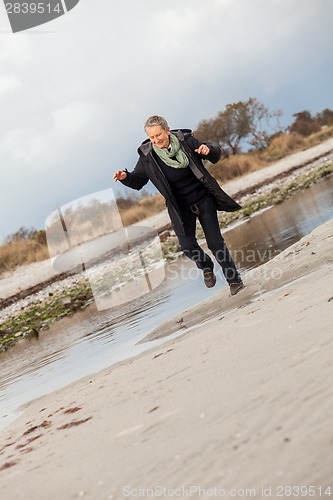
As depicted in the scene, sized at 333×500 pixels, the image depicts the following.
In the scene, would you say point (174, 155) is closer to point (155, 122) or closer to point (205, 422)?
point (155, 122)

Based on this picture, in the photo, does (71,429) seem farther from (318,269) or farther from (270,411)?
(318,269)

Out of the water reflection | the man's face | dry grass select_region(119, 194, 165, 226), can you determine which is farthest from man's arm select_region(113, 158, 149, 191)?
dry grass select_region(119, 194, 165, 226)

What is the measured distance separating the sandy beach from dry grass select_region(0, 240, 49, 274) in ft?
67.7

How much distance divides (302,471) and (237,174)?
1267 inches

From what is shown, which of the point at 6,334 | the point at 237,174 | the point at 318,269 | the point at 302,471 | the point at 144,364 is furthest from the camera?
the point at 237,174

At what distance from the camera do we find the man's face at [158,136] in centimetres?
575

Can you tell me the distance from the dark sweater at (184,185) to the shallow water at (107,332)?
1467mm

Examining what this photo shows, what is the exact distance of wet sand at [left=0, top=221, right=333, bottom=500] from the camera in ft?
6.89

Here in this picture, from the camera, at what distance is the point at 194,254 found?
21.7 ft

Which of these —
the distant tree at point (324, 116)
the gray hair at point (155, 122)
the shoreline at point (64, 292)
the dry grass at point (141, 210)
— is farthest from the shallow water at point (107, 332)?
the distant tree at point (324, 116)

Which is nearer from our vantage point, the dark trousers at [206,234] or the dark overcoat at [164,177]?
the dark overcoat at [164,177]

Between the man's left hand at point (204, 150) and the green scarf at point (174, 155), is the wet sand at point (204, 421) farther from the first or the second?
the green scarf at point (174, 155)

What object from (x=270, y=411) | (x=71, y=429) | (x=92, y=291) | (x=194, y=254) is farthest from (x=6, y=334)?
(x=270, y=411)

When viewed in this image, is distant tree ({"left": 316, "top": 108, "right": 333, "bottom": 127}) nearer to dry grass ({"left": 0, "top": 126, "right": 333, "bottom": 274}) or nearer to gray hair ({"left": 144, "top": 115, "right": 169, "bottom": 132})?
dry grass ({"left": 0, "top": 126, "right": 333, "bottom": 274})
